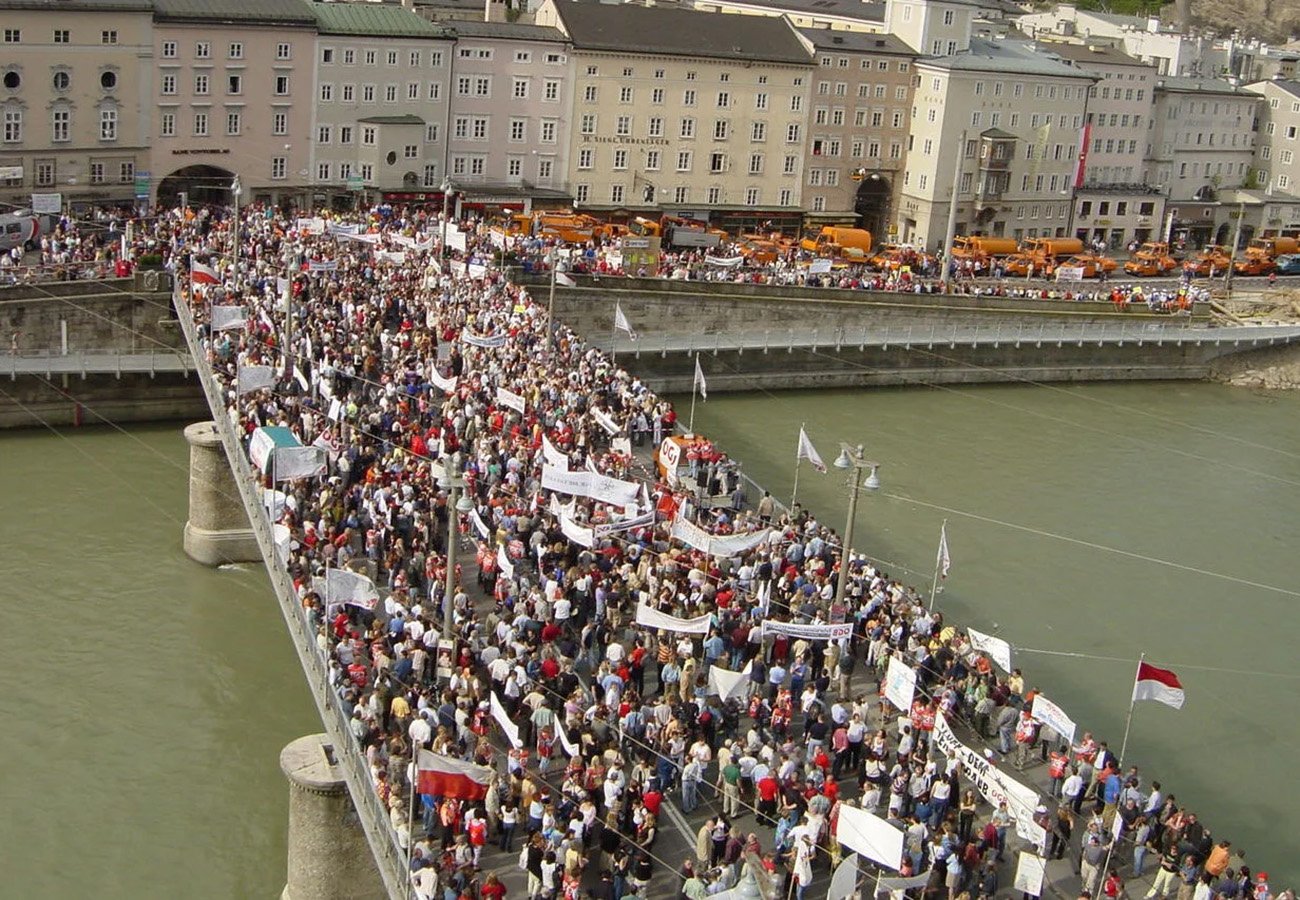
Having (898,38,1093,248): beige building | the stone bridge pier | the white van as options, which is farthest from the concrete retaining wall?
(898,38,1093,248): beige building

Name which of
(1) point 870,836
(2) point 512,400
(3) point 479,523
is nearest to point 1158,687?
(1) point 870,836

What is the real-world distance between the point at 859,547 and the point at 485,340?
10.4 m

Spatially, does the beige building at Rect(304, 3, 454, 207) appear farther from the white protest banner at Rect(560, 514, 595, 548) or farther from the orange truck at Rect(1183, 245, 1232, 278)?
the white protest banner at Rect(560, 514, 595, 548)

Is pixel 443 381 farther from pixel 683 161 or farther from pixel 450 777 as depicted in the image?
pixel 683 161

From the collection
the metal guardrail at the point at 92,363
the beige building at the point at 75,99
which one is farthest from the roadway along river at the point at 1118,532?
the beige building at the point at 75,99

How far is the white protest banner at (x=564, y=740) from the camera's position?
22.0 m

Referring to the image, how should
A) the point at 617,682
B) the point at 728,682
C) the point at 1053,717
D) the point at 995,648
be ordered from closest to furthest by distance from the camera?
the point at 617,682
the point at 728,682
the point at 1053,717
the point at 995,648

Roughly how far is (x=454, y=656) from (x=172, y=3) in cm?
4501

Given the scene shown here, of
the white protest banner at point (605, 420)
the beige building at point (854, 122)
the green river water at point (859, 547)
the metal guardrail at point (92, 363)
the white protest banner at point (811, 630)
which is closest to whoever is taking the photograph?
the white protest banner at point (811, 630)

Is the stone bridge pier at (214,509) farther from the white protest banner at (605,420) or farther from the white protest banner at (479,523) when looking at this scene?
the white protest banner at (479,523)

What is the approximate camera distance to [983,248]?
74.8 m

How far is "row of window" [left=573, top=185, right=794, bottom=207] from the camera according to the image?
72.6 meters

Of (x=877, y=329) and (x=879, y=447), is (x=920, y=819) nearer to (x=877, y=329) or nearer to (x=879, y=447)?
(x=879, y=447)

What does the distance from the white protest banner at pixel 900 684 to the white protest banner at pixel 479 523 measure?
7740 mm
